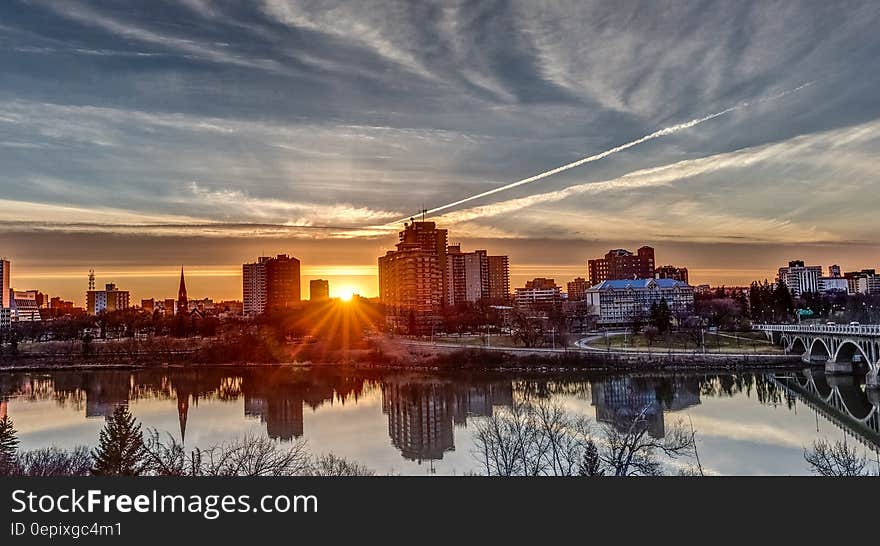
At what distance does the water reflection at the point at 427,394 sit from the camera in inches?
382

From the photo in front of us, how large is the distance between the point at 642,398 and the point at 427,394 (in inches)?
163

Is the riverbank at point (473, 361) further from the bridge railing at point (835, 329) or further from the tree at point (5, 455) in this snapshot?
the tree at point (5, 455)

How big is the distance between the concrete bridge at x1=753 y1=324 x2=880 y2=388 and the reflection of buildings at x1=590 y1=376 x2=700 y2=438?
2.92m

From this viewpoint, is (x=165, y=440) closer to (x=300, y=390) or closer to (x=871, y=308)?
(x=300, y=390)

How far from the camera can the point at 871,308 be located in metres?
22.6

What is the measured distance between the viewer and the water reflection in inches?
382

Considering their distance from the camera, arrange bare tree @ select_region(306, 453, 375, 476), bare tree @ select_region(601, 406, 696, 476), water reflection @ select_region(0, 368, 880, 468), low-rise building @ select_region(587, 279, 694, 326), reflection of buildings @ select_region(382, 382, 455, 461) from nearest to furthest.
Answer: bare tree @ select_region(601, 406, 696, 476)
bare tree @ select_region(306, 453, 375, 476)
reflection of buildings @ select_region(382, 382, 455, 461)
water reflection @ select_region(0, 368, 880, 468)
low-rise building @ select_region(587, 279, 694, 326)

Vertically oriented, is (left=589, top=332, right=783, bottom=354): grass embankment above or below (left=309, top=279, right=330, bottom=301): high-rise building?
below

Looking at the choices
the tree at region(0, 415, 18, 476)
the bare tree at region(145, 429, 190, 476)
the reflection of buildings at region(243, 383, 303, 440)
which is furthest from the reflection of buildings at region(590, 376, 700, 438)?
the tree at region(0, 415, 18, 476)

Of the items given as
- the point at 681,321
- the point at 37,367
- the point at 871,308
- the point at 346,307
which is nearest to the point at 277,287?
the point at 346,307

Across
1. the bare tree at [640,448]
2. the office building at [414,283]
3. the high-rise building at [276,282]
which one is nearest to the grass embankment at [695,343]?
the bare tree at [640,448]

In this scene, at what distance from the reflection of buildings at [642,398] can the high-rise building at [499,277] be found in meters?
31.0

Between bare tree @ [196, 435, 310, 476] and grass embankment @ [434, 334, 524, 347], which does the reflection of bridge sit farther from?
grass embankment @ [434, 334, 524, 347]

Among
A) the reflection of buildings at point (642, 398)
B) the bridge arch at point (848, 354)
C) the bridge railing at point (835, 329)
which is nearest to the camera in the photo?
the reflection of buildings at point (642, 398)
